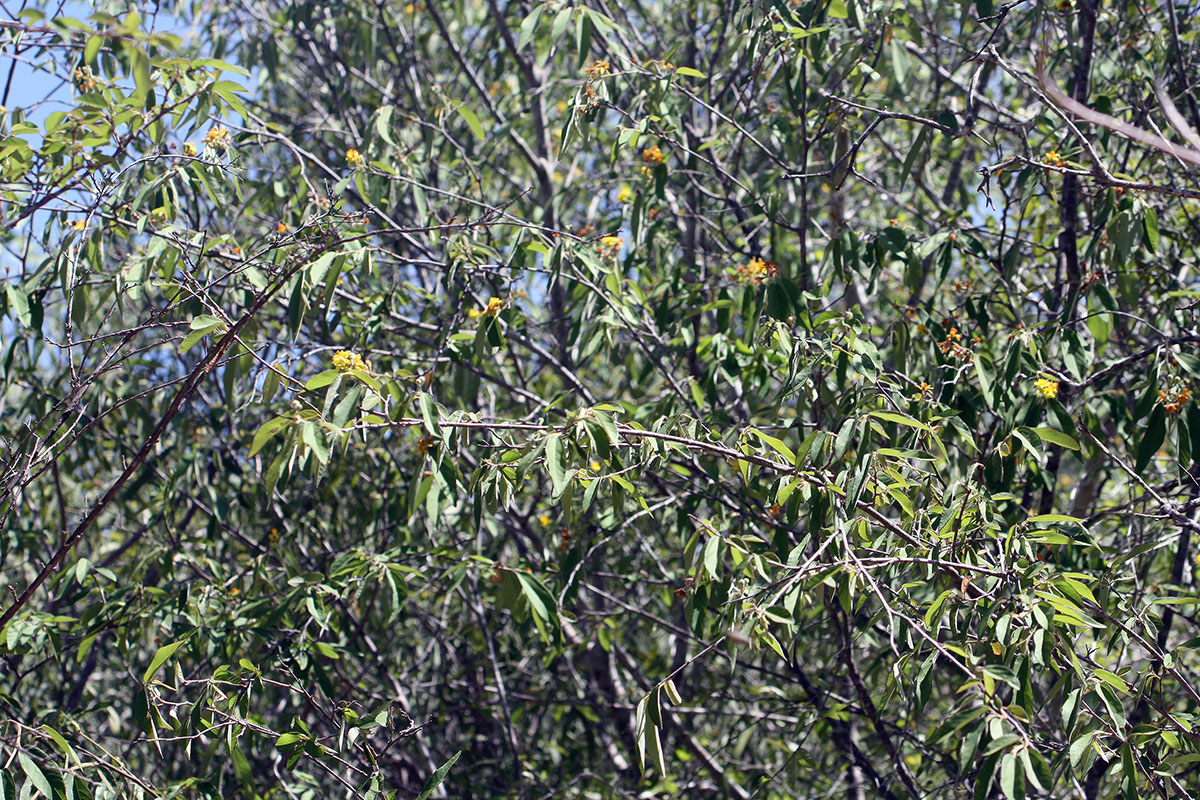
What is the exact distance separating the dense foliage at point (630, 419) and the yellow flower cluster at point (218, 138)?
0.01m

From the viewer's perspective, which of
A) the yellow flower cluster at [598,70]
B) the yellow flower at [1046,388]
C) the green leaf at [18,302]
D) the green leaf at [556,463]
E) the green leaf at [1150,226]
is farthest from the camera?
the green leaf at [18,302]

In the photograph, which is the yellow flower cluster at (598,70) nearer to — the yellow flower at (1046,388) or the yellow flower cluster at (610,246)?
the yellow flower cluster at (610,246)

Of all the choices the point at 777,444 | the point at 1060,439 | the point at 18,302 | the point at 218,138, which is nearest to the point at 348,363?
the point at 777,444

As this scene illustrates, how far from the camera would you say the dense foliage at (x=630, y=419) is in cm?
186

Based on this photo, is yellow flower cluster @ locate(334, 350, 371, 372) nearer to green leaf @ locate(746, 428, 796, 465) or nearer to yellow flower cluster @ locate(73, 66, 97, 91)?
green leaf @ locate(746, 428, 796, 465)

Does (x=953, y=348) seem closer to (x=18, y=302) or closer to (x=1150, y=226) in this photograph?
(x=1150, y=226)

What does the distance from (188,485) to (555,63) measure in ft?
7.25

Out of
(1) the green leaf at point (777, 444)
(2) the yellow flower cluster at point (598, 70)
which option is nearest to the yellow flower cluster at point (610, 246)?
(2) the yellow flower cluster at point (598, 70)

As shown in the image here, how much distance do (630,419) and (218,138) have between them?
1.33 meters

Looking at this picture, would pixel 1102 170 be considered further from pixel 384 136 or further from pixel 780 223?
pixel 384 136

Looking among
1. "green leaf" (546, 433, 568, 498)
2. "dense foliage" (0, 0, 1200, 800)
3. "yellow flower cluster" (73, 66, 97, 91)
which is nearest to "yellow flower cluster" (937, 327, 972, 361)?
"dense foliage" (0, 0, 1200, 800)

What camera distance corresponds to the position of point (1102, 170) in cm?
204

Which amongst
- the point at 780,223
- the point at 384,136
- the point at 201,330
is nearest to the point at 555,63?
the point at 384,136

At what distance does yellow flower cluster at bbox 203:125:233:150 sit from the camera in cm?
242
